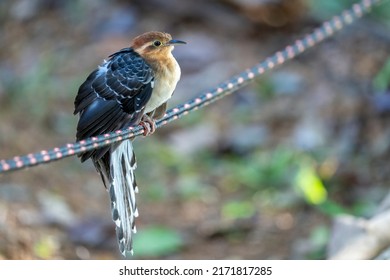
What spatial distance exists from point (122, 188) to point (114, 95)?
16.1 inches

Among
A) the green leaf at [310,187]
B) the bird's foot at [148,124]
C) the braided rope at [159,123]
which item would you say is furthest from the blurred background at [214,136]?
the bird's foot at [148,124]

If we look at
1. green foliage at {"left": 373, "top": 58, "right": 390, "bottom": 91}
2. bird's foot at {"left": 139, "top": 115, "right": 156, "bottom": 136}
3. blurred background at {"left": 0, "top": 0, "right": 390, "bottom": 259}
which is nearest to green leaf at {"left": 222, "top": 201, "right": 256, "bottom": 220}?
blurred background at {"left": 0, "top": 0, "right": 390, "bottom": 259}

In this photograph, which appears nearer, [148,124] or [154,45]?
[148,124]

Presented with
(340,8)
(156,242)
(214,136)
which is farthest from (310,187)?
(340,8)

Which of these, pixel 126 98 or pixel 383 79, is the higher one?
pixel 383 79

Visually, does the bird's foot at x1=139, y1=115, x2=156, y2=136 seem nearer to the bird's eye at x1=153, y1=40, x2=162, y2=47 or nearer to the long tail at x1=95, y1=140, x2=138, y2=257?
the long tail at x1=95, y1=140, x2=138, y2=257

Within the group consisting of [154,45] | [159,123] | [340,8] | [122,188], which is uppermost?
[340,8]

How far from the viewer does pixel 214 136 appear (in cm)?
745

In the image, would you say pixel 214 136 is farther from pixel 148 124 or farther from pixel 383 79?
pixel 148 124

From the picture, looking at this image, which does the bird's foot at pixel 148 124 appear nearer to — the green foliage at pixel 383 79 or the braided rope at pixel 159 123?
the braided rope at pixel 159 123

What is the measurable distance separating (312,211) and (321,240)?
0.59 metres

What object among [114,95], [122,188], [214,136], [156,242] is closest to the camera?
[114,95]

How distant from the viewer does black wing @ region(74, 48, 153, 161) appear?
3.15 meters
